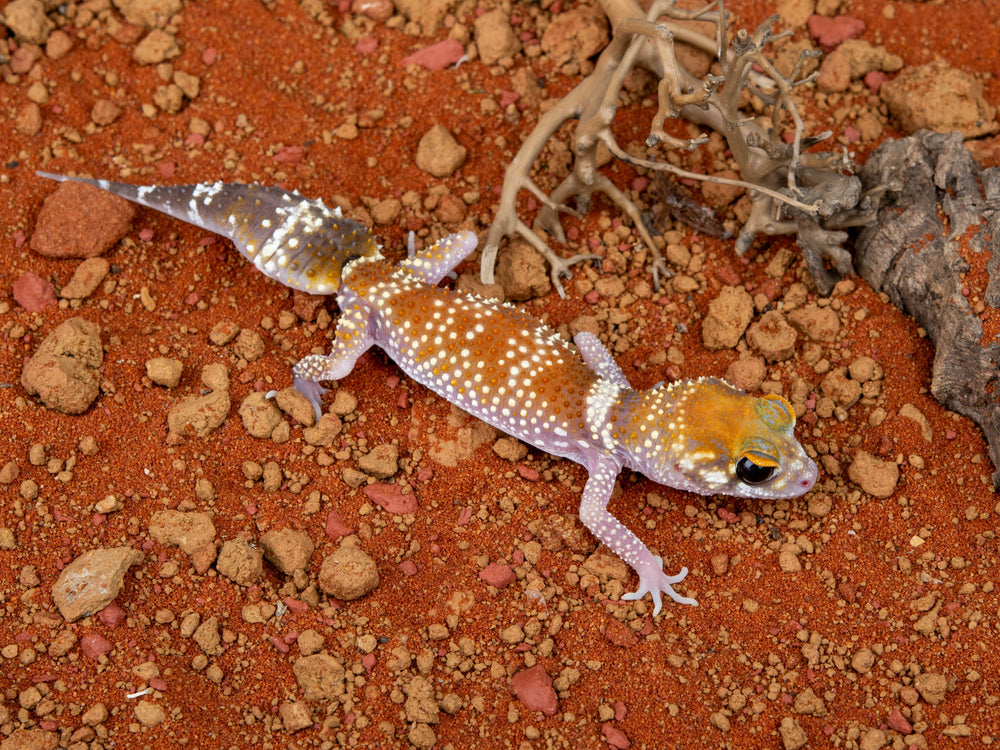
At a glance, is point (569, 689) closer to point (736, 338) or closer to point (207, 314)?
point (736, 338)

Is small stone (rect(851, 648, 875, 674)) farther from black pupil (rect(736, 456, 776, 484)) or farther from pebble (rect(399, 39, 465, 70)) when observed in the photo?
pebble (rect(399, 39, 465, 70))

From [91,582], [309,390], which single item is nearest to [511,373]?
[309,390]

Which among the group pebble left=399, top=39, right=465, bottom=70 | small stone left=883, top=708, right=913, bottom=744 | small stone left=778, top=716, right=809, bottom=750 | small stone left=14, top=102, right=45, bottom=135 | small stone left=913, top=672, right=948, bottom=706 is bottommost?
small stone left=778, top=716, right=809, bottom=750

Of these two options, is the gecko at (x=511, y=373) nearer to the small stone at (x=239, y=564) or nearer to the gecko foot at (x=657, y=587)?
the gecko foot at (x=657, y=587)

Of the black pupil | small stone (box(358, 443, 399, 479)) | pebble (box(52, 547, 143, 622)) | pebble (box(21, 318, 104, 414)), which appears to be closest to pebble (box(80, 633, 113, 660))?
pebble (box(52, 547, 143, 622))

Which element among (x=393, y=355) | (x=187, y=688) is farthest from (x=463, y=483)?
(x=187, y=688)
